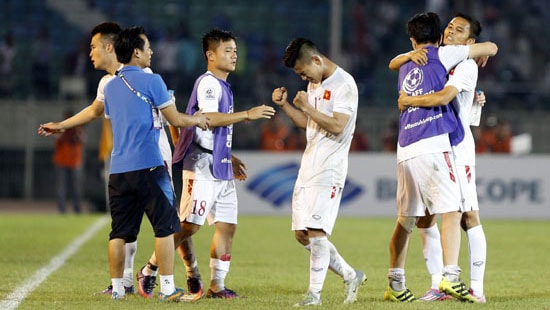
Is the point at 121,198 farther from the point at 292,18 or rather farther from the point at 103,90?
the point at 292,18

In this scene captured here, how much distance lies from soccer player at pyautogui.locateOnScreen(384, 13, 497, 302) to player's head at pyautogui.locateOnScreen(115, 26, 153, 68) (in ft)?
6.86

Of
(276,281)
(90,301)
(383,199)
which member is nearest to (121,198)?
(90,301)

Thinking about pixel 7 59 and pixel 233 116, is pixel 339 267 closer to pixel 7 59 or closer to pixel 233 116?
pixel 233 116

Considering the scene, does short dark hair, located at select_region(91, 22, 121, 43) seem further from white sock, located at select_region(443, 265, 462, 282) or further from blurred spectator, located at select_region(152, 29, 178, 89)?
blurred spectator, located at select_region(152, 29, 178, 89)

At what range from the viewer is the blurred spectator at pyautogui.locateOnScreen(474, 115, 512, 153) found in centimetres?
2333

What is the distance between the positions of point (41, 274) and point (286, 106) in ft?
12.6

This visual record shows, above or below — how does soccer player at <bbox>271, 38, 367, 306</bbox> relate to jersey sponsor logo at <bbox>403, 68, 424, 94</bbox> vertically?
below

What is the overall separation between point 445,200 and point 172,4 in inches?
870

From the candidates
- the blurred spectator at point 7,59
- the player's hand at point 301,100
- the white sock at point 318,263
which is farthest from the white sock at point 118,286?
the blurred spectator at point 7,59

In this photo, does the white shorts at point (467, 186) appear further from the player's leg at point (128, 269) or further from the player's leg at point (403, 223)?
the player's leg at point (128, 269)

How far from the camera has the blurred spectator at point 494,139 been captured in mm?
23328

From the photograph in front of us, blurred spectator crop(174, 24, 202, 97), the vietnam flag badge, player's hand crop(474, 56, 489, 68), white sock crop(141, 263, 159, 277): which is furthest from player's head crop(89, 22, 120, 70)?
blurred spectator crop(174, 24, 202, 97)

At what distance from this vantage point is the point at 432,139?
905 cm

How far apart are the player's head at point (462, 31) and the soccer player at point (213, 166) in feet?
5.92
